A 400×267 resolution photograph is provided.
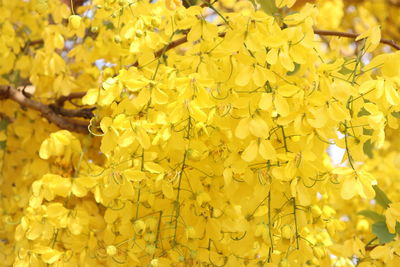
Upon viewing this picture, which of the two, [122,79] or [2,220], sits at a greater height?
[122,79]

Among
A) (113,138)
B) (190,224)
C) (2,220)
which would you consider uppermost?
(113,138)

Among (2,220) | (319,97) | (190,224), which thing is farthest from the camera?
(2,220)

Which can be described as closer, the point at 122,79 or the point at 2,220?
the point at 122,79

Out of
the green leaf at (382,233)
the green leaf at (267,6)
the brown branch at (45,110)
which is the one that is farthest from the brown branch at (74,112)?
the green leaf at (382,233)

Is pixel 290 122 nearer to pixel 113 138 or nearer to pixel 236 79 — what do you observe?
pixel 236 79

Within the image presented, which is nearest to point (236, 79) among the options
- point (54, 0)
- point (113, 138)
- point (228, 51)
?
point (228, 51)

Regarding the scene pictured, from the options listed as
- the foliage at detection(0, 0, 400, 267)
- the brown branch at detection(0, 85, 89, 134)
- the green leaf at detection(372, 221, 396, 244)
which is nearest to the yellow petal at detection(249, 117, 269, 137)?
the foliage at detection(0, 0, 400, 267)
